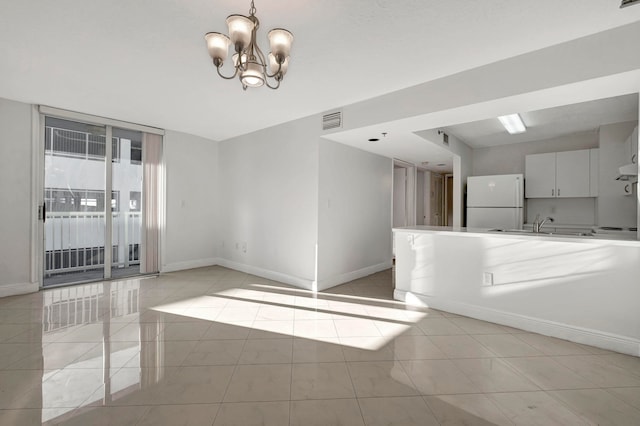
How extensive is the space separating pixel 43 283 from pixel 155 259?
1502mm

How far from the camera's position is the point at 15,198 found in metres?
4.00

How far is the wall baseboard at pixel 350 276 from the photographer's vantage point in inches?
177

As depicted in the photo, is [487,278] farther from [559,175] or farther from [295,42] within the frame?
[559,175]

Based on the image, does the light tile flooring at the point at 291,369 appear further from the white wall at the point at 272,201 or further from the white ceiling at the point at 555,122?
the white ceiling at the point at 555,122

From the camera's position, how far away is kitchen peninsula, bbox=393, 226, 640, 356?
8.32ft

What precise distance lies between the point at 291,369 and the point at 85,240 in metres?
4.47

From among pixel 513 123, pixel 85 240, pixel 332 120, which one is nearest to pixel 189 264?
pixel 85 240

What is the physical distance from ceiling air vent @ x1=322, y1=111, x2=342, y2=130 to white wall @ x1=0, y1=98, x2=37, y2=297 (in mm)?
4172

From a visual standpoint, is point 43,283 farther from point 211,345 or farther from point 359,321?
point 359,321

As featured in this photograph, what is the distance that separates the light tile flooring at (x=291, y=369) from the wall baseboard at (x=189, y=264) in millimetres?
1806

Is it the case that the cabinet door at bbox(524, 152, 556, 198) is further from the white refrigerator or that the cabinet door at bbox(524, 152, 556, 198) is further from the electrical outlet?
the electrical outlet

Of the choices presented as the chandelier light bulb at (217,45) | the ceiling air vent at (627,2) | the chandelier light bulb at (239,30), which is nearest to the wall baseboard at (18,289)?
the chandelier light bulb at (217,45)

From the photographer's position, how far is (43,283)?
435 centimetres

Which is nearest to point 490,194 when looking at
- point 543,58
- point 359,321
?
point 543,58
